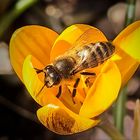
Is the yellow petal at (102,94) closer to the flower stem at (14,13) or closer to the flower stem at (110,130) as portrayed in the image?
the flower stem at (110,130)

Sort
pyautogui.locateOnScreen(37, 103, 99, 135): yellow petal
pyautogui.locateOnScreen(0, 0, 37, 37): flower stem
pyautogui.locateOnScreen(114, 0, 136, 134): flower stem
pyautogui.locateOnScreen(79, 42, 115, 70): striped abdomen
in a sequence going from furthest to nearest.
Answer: pyautogui.locateOnScreen(0, 0, 37, 37): flower stem < pyautogui.locateOnScreen(114, 0, 136, 134): flower stem < pyautogui.locateOnScreen(79, 42, 115, 70): striped abdomen < pyautogui.locateOnScreen(37, 103, 99, 135): yellow petal

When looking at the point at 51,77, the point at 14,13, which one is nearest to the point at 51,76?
the point at 51,77

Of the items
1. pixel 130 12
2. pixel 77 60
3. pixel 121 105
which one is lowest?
pixel 121 105

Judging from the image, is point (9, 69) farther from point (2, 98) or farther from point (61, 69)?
point (61, 69)

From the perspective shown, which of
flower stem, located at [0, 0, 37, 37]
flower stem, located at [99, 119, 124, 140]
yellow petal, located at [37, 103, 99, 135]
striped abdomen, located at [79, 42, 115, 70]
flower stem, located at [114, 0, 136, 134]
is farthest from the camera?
flower stem, located at [0, 0, 37, 37]

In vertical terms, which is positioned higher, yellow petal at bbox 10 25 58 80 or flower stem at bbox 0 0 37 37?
yellow petal at bbox 10 25 58 80

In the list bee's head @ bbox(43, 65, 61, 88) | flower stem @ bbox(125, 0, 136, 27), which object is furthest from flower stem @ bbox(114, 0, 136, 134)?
bee's head @ bbox(43, 65, 61, 88)

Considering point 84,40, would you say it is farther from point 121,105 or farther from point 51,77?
point 121,105

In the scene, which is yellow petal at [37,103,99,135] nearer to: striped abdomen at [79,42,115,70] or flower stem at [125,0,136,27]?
striped abdomen at [79,42,115,70]
